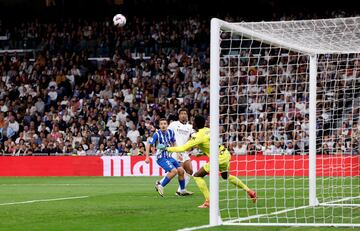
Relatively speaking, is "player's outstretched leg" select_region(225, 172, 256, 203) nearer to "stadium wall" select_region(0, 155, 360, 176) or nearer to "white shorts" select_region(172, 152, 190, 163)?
"white shorts" select_region(172, 152, 190, 163)

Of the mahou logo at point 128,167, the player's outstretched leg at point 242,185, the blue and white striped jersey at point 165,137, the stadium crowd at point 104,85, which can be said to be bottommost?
the mahou logo at point 128,167

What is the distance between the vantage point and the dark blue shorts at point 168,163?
851 inches

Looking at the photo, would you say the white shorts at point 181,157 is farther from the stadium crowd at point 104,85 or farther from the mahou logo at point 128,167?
the mahou logo at point 128,167

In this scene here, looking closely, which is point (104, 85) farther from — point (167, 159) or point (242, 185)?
point (242, 185)

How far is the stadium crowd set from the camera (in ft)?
116

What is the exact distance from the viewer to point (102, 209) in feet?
55.5

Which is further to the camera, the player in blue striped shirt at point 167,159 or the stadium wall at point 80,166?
the stadium wall at point 80,166

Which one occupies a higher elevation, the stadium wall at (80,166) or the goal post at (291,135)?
the goal post at (291,135)

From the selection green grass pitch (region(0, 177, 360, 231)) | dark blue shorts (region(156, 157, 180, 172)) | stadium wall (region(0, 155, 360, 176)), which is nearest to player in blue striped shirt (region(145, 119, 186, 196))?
dark blue shorts (region(156, 157, 180, 172))

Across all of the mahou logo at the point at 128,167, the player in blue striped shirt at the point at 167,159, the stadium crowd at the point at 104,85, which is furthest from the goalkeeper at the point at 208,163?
the mahou logo at the point at 128,167

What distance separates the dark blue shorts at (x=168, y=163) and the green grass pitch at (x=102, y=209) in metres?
0.70

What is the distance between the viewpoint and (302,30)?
632 inches

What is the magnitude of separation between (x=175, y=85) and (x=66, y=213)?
22468 mm

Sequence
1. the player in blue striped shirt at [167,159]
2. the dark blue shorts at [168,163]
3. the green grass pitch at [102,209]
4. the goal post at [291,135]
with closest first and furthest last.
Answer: the green grass pitch at [102,209]
the goal post at [291,135]
the player in blue striped shirt at [167,159]
the dark blue shorts at [168,163]
